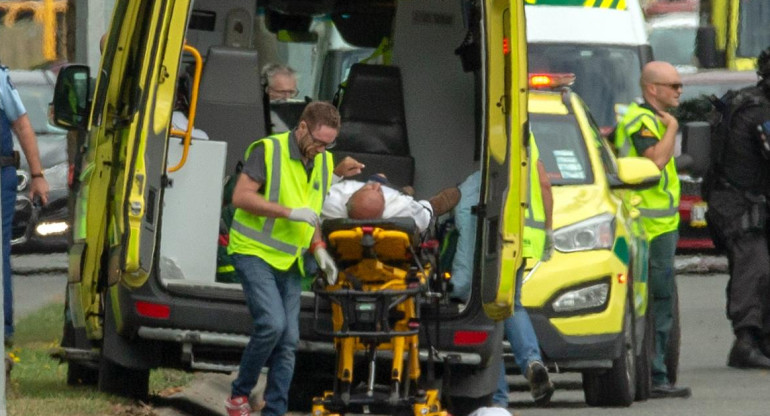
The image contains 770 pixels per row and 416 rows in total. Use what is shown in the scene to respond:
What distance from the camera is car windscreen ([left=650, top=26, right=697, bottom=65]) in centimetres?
2931

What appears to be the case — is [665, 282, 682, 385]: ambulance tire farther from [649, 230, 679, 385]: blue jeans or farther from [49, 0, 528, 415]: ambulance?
[49, 0, 528, 415]: ambulance

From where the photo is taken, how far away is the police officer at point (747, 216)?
44.5 feet

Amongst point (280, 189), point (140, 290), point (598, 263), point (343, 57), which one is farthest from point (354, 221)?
point (343, 57)

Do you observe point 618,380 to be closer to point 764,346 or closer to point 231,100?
point 231,100

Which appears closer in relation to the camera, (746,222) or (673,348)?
(673,348)

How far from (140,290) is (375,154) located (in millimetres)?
2132

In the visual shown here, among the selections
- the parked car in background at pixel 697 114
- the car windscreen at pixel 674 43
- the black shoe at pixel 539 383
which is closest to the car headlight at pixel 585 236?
the black shoe at pixel 539 383

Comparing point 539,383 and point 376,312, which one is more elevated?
point 376,312

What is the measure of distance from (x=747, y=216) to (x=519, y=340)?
155 inches

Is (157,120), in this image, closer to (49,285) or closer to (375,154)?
(375,154)

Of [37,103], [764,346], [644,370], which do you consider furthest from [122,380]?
[37,103]

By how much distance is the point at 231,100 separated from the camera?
35.7 ft

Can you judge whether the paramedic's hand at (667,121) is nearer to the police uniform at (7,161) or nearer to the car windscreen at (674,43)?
the police uniform at (7,161)

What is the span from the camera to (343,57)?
12781mm
